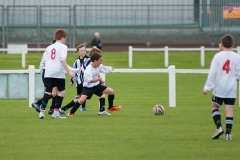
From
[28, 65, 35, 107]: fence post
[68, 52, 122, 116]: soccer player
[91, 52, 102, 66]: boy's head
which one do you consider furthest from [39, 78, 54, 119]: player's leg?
[28, 65, 35, 107]: fence post

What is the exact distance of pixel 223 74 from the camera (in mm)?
11547

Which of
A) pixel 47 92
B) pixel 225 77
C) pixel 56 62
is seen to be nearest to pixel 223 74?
pixel 225 77

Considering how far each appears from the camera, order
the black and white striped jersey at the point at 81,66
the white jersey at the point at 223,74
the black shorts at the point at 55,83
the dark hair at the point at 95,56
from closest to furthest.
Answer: the white jersey at the point at 223,74 → the black shorts at the point at 55,83 → the dark hair at the point at 95,56 → the black and white striped jersey at the point at 81,66

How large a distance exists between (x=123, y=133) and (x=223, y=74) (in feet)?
6.68

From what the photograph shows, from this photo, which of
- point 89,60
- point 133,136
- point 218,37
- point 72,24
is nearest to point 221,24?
point 218,37

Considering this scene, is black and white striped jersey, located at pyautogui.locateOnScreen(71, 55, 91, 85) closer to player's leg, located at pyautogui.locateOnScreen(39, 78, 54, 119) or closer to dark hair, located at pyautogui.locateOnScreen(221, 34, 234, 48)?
player's leg, located at pyautogui.locateOnScreen(39, 78, 54, 119)

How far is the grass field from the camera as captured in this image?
1020 centimetres

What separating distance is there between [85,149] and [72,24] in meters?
30.3

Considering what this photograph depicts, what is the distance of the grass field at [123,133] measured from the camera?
10.2m

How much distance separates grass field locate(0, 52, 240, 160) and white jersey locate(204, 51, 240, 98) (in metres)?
0.78

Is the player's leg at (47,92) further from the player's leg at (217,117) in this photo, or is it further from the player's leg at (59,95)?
the player's leg at (217,117)

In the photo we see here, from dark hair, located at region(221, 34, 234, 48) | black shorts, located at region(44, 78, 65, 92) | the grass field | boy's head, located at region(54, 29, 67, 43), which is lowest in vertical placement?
the grass field

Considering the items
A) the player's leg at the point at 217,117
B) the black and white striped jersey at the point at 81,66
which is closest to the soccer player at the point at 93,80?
the black and white striped jersey at the point at 81,66

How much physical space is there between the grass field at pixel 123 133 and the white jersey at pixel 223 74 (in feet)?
2.54
